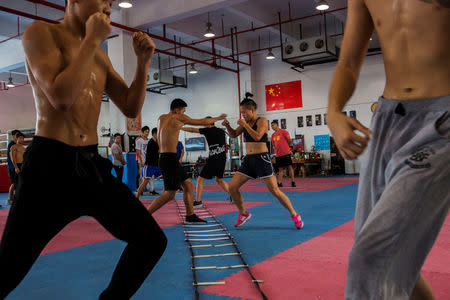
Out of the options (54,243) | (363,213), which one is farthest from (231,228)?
(363,213)

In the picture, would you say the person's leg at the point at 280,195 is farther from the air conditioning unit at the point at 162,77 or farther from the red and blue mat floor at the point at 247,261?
the air conditioning unit at the point at 162,77

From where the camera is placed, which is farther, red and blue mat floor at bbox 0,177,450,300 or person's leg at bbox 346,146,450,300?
red and blue mat floor at bbox 0,177,450,300

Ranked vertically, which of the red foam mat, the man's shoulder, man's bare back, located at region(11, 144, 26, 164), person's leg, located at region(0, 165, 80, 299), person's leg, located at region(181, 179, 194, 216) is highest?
the man's shoulder

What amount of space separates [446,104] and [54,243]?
4.33 m

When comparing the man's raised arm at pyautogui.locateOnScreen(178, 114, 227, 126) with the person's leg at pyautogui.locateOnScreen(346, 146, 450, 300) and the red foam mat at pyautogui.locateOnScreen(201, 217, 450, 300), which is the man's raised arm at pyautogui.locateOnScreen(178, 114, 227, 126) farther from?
the person's leg at pyautogui.locateOnScreen(346, 146, 450, 300)

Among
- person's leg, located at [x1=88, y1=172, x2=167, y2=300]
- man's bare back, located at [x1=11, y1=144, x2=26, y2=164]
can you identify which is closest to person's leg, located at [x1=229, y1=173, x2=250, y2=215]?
person's leg, located at [x1=88, y1=172, x2=167, y2=300]

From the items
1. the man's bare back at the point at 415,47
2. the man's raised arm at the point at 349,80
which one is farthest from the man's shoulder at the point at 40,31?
the man's bare back at the point at 415,47

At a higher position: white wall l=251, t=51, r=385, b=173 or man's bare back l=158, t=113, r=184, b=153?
white wall l=251, t=51, r=385, b=173

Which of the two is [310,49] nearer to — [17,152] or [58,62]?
[17,152]

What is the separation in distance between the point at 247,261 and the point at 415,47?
250cm

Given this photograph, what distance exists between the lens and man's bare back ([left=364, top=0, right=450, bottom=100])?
1.17 m

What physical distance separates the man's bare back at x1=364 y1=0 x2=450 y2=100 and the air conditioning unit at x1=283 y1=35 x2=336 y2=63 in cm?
1209

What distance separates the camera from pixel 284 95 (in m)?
16.9

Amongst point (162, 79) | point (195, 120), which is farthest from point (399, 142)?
point (162, 79)
